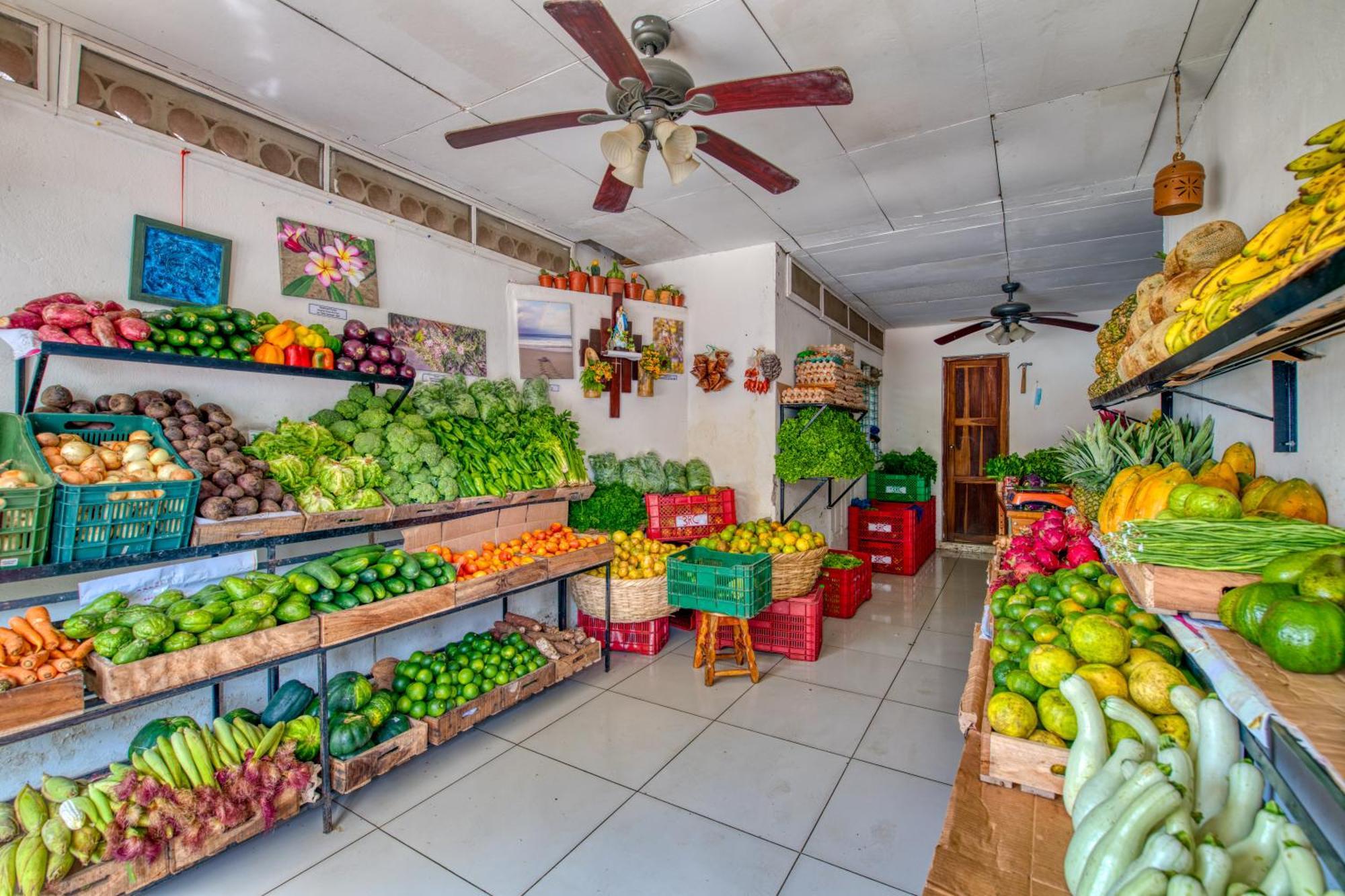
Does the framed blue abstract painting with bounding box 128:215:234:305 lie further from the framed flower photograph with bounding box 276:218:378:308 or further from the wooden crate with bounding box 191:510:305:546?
the wooden crate with bounding box 191:510:305:546

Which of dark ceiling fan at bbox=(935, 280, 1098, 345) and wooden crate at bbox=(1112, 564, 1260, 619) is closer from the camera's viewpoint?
wooden crate at bbox=(1112, 564, 1260, 619)

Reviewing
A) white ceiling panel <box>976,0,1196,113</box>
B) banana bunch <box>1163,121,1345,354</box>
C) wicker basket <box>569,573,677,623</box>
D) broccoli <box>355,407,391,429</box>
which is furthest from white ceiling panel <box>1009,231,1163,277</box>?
broccoli <box>355,407,391,429</box>

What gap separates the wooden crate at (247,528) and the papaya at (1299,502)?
3482mm

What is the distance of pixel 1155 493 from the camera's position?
1.85 meters

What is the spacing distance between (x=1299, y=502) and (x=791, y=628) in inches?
117

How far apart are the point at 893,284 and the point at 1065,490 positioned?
2913mm

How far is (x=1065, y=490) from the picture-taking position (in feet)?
15.3

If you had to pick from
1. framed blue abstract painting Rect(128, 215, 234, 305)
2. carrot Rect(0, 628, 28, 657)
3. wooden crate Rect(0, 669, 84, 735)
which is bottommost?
wooden crate Rect(0, 669, 84, 735)

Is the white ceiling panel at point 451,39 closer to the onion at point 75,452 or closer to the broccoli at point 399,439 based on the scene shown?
the broccoli at point 399,439

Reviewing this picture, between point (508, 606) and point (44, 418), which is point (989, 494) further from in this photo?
point (44, 418)

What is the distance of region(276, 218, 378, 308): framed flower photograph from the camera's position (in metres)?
3.17

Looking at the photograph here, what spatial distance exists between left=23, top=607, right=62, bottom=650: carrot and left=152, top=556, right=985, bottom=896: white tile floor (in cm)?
96

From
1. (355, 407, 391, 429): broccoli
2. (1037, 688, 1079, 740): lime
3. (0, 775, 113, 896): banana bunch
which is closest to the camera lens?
(1037, 688, 1079, 740): lime

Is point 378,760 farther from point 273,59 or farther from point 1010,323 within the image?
point 1010,323
